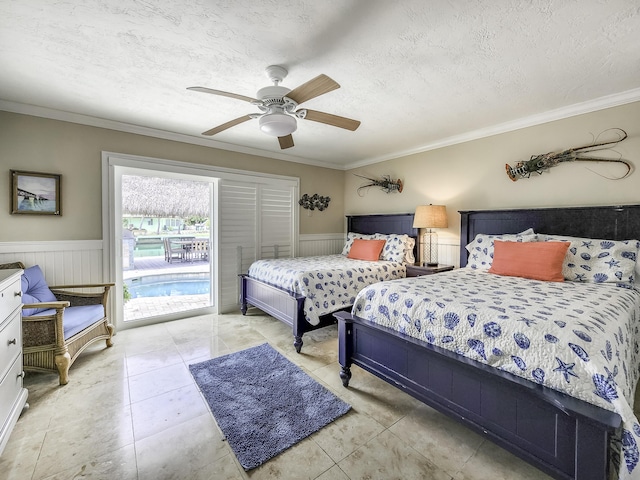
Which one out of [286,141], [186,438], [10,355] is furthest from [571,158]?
[10,355]

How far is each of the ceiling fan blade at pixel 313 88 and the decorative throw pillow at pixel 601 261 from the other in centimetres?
260

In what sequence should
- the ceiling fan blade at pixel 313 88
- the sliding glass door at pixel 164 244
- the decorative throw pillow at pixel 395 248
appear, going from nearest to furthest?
the ceiling fan blade at pixel 313 88, the decorative throw pillow at pixel 395 248, the sliding glass door at pixel 164 244

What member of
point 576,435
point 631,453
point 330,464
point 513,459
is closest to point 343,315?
point 330,464

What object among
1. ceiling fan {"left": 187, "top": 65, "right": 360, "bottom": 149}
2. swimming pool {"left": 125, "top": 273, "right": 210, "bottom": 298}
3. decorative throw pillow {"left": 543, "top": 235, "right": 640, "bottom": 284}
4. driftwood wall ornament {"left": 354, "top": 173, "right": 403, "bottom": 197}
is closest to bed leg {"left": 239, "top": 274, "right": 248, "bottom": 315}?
swimming pool {"left": 125, "top": 273, "right": 210, "bottom": 298}

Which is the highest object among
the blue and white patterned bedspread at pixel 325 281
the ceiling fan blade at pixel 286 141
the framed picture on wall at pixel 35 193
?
the ceiling fan blade at pixel 286 141

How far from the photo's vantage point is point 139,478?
4.70 ft

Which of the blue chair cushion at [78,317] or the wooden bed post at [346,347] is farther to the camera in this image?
the blue chair cushion at [78,317]

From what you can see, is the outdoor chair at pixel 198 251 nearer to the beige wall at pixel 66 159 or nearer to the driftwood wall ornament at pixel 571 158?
the beige wall at pixel 66 159

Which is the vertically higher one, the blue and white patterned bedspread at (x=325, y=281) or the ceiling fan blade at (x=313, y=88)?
the ceiling fan blade at (x=313, y=88)

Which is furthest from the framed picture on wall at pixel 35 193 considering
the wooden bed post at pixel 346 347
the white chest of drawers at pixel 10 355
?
the wooden bed post at pixel 346 347

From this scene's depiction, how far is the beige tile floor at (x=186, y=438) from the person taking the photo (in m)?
1.48

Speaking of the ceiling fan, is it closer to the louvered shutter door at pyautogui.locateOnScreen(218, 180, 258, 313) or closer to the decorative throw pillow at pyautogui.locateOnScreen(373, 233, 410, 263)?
the louvered shutter door at pyautogui.locateOnScreen(218, 180, 258, 313)

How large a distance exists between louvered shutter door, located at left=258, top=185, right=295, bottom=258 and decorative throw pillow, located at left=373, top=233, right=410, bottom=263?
1.61 meters

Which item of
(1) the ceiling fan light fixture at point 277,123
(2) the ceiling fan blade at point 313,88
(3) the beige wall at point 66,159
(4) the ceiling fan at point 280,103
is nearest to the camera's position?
(2) the ceiling fan blade at point 313,88
